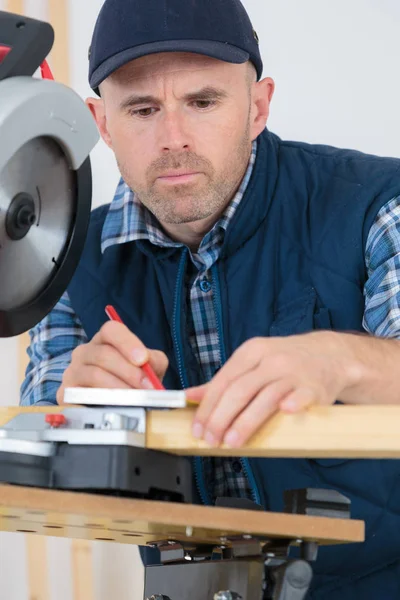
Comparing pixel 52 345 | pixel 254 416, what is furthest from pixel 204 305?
pixel 254 416

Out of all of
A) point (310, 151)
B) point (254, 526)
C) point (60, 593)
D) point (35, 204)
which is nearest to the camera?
point (254, 526)

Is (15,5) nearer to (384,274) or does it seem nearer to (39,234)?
(384,274)

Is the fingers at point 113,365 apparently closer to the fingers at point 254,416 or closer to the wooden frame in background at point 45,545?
the fingers at point 254,416

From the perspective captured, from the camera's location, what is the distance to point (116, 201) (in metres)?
1.92

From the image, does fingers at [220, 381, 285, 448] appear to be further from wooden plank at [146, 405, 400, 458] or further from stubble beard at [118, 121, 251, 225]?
stubble beard at [118, 121, 251, 225]

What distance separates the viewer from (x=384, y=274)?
61.7 inches

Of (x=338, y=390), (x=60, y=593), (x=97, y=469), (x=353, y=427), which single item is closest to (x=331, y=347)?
(x=338, y=390)

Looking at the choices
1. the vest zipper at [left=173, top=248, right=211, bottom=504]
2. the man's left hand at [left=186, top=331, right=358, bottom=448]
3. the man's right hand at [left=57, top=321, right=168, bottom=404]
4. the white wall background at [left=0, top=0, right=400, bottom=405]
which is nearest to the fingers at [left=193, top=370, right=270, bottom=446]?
the man's left hand at [left=186, top=331, right=358, bottom=448]

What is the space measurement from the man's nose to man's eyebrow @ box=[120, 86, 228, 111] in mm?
44

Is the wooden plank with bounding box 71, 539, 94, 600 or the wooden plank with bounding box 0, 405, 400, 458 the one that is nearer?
the wooden plank with bounding box 0, 405, 400, 458

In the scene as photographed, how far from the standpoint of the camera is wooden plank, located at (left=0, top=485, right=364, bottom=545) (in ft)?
2.70

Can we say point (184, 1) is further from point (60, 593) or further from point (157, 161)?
point (60, 593)

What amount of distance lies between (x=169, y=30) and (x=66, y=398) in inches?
30.6

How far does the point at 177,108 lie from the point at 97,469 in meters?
0.85
